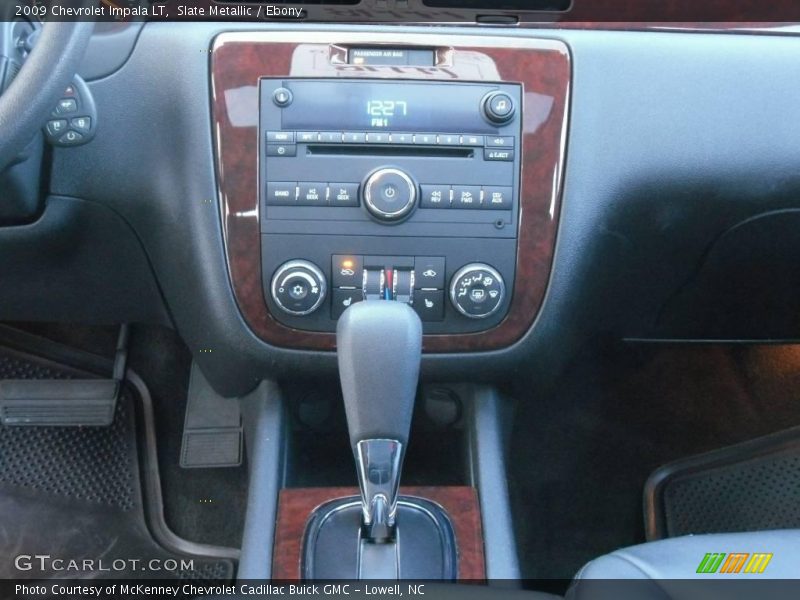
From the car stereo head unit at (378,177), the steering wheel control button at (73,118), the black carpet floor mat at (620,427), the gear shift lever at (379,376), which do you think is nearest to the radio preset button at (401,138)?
the car stereo head unit at (378,177)

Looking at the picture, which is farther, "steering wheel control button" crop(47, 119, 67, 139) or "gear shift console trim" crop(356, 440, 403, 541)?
"steering wheel control button" crop(47, 119, 67, 139)

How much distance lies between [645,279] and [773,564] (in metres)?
0.49

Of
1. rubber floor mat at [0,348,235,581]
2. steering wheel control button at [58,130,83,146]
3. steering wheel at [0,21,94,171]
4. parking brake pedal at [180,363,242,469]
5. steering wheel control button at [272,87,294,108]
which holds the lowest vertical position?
rubber floor mat at [0,348,235,581]

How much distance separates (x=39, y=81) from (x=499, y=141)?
1.76ft

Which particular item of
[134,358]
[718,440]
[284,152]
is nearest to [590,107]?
[284,152]

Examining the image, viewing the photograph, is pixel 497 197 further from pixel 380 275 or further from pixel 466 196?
pixel 380 275

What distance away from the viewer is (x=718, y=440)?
171 centimetres

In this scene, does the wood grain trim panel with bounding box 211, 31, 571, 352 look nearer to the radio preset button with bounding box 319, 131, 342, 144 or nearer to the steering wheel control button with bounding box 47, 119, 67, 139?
the radio preset button with bounding box 319, 131, 342, 144

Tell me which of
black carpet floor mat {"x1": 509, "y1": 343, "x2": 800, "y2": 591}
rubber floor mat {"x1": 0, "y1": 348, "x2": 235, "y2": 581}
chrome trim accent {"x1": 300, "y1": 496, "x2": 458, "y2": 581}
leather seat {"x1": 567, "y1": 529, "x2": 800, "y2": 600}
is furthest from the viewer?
Answer: black carpet floor mat {"x1": 509, "y1": 343, "x2": 800, "y2": 591}

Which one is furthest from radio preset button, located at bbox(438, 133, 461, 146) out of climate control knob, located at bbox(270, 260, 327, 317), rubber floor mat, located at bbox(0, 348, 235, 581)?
rubber floor mat, located at bbox(0, 348, 235, 581)

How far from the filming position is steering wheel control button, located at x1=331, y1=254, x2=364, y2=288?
109 cm

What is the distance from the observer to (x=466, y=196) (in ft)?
3.58

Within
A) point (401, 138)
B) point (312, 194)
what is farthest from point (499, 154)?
point (312, 194)

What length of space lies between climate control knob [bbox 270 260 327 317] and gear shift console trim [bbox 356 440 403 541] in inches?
9.0
